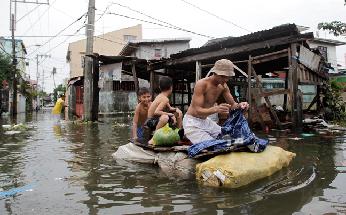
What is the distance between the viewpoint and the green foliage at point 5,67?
2800 cm

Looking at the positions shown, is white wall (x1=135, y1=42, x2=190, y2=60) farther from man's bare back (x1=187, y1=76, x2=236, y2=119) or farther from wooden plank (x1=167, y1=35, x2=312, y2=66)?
man's bare back (x1=187, y1=76, x2=236, y2=119)

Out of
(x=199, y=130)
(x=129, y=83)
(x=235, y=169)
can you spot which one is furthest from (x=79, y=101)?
(x=235, y=169)

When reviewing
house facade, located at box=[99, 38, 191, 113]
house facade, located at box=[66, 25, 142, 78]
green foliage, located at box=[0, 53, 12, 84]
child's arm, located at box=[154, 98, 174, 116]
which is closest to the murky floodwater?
child's arm, located at box=[154, 98, 174, 116]

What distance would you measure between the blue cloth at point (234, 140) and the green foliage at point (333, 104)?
35.7 feet

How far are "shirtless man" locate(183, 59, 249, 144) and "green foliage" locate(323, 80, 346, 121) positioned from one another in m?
10.7

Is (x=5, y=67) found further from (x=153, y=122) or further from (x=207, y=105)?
(x=207, y=105)

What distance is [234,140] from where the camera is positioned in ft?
16.1

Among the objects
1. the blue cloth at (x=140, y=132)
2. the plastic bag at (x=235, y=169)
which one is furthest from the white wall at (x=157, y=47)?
the plastic bag at (x=235, y=169)

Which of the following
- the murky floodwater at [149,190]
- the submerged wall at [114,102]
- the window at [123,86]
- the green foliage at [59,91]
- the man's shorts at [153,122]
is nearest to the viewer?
the murky floodwater at [149,190]

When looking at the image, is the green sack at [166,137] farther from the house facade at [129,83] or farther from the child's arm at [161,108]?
the house facade at [129,83]

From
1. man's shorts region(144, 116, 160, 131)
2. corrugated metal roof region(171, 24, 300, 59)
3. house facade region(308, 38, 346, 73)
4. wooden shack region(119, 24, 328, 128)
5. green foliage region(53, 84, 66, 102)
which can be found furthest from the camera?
green foliage region(53, 84, 66, 102)

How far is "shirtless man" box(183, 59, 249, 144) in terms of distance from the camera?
199 inches

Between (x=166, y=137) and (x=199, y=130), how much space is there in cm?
53

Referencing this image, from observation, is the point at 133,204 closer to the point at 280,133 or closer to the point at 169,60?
the point at 280,133
